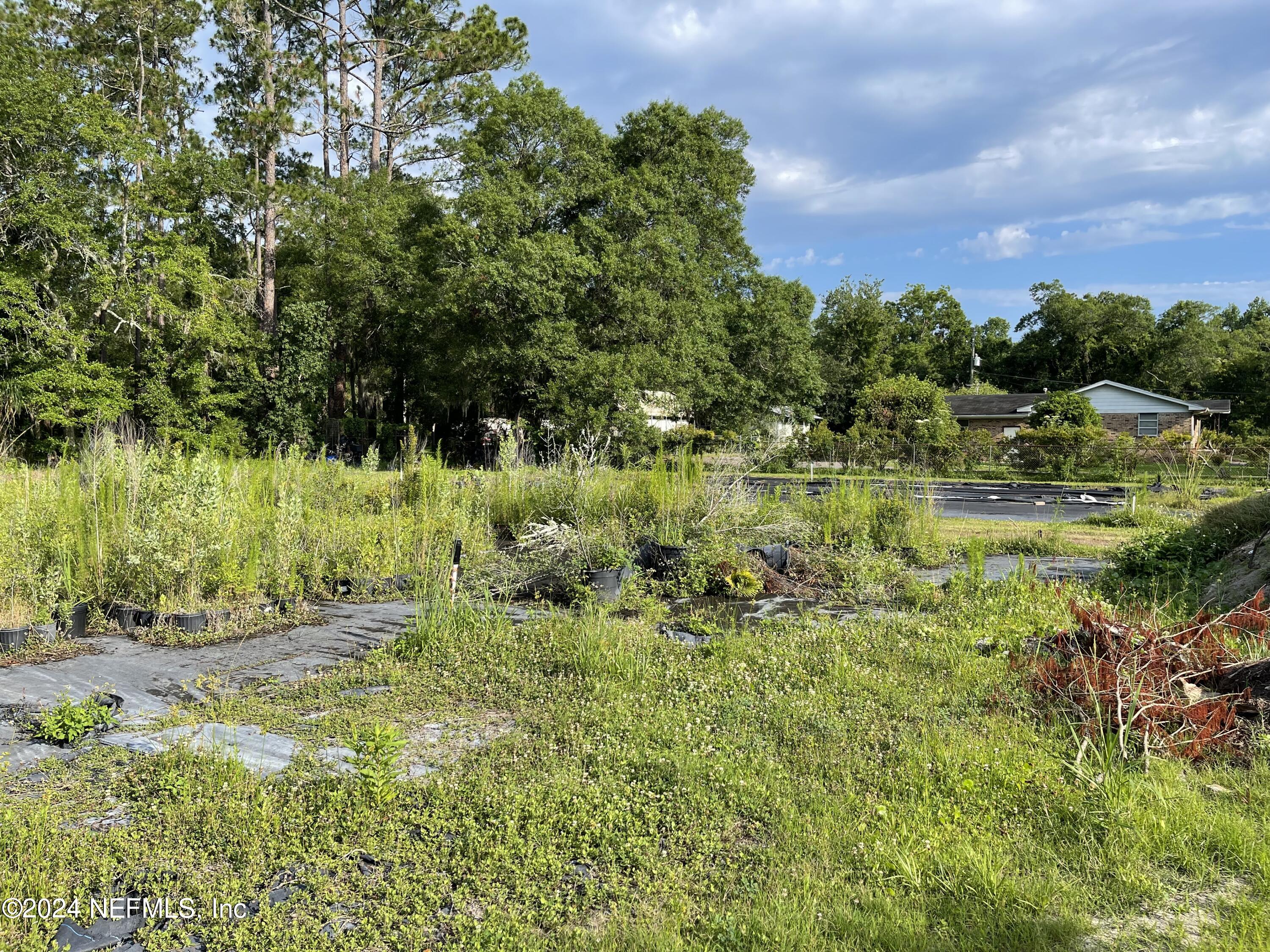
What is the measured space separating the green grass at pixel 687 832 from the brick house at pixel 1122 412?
31.9 meters

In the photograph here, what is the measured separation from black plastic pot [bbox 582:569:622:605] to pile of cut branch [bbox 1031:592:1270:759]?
3425mm

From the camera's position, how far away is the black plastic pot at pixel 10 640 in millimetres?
4902

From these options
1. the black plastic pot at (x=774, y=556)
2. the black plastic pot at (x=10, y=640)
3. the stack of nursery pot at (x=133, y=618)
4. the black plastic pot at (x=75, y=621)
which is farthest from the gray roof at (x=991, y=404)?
the black plastic pot at (x=10, y=640)

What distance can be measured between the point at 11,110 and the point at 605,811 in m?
21.6

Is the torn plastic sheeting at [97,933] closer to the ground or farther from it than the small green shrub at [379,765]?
closer to the ground

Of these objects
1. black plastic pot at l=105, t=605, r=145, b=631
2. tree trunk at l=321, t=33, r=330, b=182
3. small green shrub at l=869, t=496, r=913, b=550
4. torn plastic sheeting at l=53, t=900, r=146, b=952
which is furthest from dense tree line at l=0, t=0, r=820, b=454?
torn plastic sheeting at l=53, t=900, r=146, b=952

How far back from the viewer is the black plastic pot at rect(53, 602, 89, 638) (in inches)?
208

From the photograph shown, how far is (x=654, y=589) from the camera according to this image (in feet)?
22.7

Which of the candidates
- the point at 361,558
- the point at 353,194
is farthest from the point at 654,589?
the point at 353,194

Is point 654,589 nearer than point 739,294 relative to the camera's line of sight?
Yes

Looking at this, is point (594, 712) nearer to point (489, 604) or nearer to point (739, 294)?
point (489, 604)

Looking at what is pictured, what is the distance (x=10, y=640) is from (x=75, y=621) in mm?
446

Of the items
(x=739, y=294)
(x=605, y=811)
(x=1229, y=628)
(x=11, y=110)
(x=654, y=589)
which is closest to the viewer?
(x=605, y=811)

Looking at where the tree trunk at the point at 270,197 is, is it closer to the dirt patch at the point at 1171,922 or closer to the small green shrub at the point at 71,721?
the small green shrub at the point at 71,721
